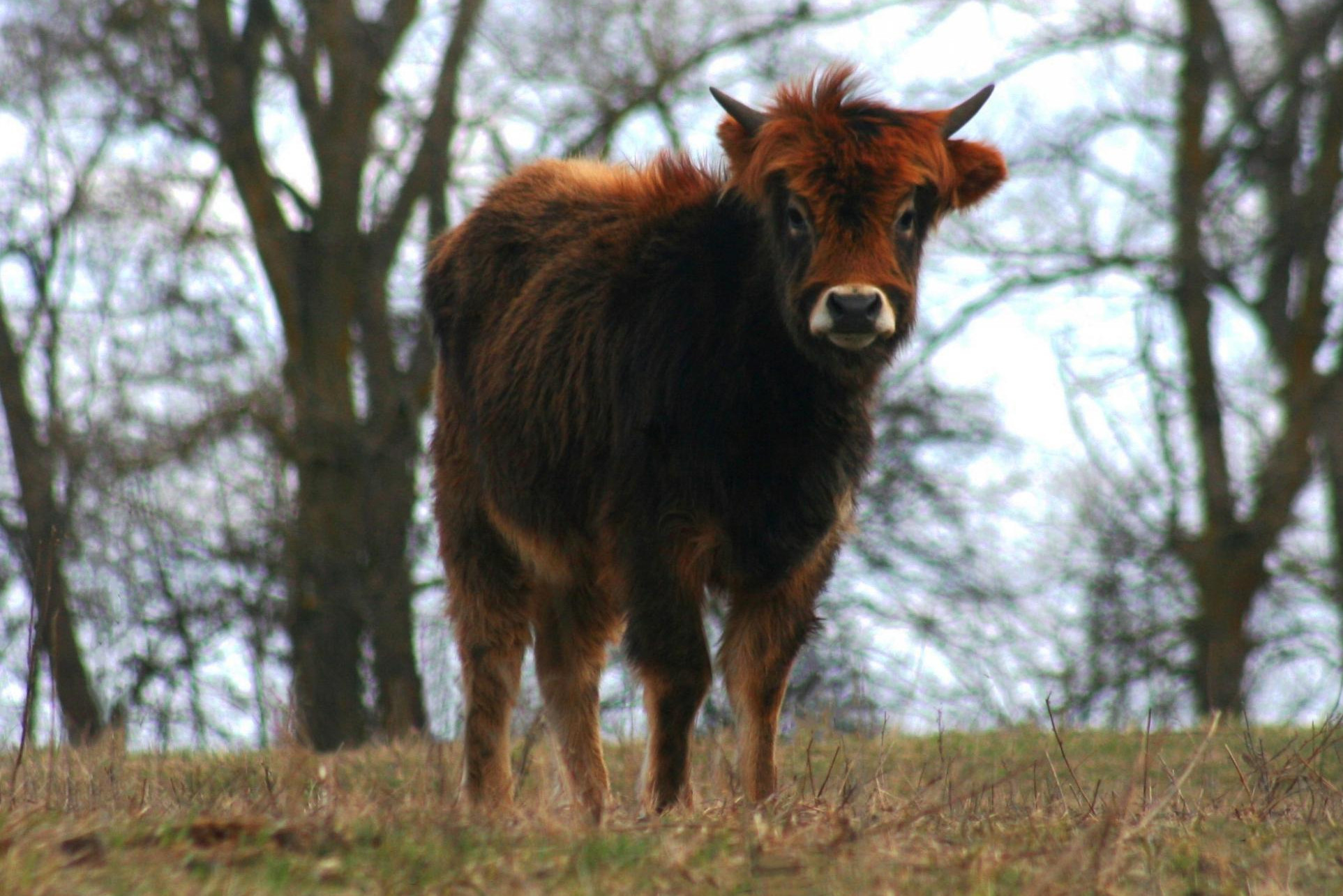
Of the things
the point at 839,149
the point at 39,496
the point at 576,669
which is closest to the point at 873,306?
the point at 839,149

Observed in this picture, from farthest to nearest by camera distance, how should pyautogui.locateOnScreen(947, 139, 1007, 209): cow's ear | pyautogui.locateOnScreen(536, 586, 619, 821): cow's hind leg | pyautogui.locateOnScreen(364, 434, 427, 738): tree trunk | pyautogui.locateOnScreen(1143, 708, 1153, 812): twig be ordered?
pyautogui.locateOnScreen(364, 434, 427, 738): tree trunk
pyautogui.locateOnScreen(536, 586, 619, 821): cow's hind leg
pyautogui.locateOnScreen(947, 139, 1007, 209): cow's ear
pyautogui.locateOnScreen(1143, 708, 1153, 812): twig

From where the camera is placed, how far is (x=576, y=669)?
6539 millimetres

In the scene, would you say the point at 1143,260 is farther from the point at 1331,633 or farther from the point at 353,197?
the point at 353,197

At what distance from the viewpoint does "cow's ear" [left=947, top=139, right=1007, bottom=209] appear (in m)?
6.18

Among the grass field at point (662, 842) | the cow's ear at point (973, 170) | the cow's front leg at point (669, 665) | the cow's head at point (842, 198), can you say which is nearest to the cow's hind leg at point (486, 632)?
the cow's front leg at point (669, 665)

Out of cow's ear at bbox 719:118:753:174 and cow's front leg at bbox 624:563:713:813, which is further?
cow's ear at bbox 719:118:753:174

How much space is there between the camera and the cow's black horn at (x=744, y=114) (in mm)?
6027

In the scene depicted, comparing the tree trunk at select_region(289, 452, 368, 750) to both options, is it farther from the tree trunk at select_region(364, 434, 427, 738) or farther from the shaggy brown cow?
the shaggy brown cow

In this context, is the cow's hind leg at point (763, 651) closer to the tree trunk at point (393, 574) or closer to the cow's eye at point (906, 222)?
the cow's eye at point (906, 222)

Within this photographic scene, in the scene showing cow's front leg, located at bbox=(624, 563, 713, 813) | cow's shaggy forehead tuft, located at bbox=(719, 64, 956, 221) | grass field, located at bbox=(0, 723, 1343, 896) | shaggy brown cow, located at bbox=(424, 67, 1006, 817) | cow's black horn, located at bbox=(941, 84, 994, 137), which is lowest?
grass field, located at bbox=(0, 723, 1343, 896)

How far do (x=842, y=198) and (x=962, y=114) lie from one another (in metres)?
0.92

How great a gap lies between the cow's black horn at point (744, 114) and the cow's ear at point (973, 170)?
69cm

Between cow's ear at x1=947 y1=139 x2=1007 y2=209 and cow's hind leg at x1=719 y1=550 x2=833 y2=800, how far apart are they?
4.79 feet

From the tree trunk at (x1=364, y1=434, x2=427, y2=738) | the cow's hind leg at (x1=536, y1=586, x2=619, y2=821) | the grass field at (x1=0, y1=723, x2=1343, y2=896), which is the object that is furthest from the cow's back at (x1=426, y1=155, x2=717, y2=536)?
the tree trunk at (x1=364, y1=434, x2=427, y2=738)
